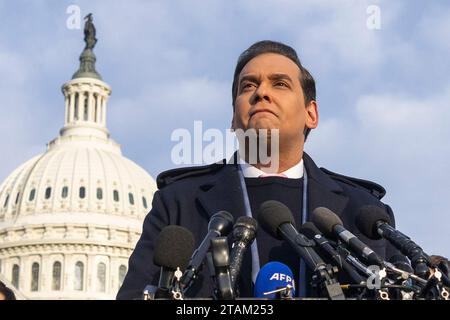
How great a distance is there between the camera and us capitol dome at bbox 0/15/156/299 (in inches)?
3570

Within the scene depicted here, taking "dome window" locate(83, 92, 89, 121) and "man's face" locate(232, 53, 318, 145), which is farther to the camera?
"dome window" locate(83, 92, 89, 121)

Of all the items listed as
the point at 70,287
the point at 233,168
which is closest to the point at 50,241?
the point at 70,287

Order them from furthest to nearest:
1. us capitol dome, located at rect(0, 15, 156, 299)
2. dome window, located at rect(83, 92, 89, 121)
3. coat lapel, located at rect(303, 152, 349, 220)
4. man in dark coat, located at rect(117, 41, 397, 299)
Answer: dome window, located at rect(83, 92, 89, 121) < us capitol dome, located at rect(0, 15, 156, 299) < coat lapel, located at rect(303, 152, 349, 220) < man in dark coat, located at rect(117, 41, 397, 299)

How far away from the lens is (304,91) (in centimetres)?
479

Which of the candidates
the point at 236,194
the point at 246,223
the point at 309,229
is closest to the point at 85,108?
the point at 236,194

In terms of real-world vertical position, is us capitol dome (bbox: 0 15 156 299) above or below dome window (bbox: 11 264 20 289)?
above

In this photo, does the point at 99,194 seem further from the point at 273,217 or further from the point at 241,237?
the point at 241,237

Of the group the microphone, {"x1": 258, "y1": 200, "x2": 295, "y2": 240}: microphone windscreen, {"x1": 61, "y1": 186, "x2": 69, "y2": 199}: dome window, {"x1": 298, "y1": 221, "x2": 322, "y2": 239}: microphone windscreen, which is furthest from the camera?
{"x1": 61, "y1": 186, "x2": 69, "y2": 199}: dome window

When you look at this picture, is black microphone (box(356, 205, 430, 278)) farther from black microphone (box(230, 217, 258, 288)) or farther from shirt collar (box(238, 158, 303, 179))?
shirt collar (box(238, 158, 303, 179))

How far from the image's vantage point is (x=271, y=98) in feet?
14.9

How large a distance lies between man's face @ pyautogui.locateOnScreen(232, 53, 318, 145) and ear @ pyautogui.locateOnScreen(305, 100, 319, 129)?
7 centimetres

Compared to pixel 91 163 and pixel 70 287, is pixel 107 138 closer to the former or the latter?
pixel 91 163

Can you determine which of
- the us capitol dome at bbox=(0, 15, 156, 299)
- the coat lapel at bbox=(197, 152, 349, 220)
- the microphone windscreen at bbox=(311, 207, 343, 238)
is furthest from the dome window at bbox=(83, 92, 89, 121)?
the microphone windscreen at bbox=(311, 207, 343, 238)
